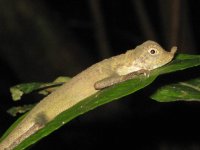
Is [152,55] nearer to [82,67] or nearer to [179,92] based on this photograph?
[179,92]

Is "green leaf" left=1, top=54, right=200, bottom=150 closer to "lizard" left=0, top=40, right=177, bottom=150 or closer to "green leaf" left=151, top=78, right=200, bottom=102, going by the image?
"green leaf" left=151, top=78, right=200, bottom=102

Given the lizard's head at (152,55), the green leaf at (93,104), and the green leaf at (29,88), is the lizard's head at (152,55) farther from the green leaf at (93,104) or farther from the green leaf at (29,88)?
the green leaf at (93,104)

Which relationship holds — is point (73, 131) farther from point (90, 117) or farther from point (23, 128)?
point (23, 128)

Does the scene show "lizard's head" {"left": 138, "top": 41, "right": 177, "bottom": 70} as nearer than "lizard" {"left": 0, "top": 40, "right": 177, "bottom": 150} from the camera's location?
Yes

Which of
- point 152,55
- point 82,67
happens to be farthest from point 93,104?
point 82,67

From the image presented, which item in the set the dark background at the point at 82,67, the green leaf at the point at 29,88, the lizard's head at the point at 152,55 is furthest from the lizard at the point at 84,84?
the dark background at the point at 82,67

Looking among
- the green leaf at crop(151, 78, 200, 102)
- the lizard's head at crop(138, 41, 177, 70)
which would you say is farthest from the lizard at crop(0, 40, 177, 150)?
the green leaf at crop(151, 78, 200, 102)

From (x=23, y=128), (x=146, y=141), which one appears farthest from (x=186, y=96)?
(x=146, y=141)
